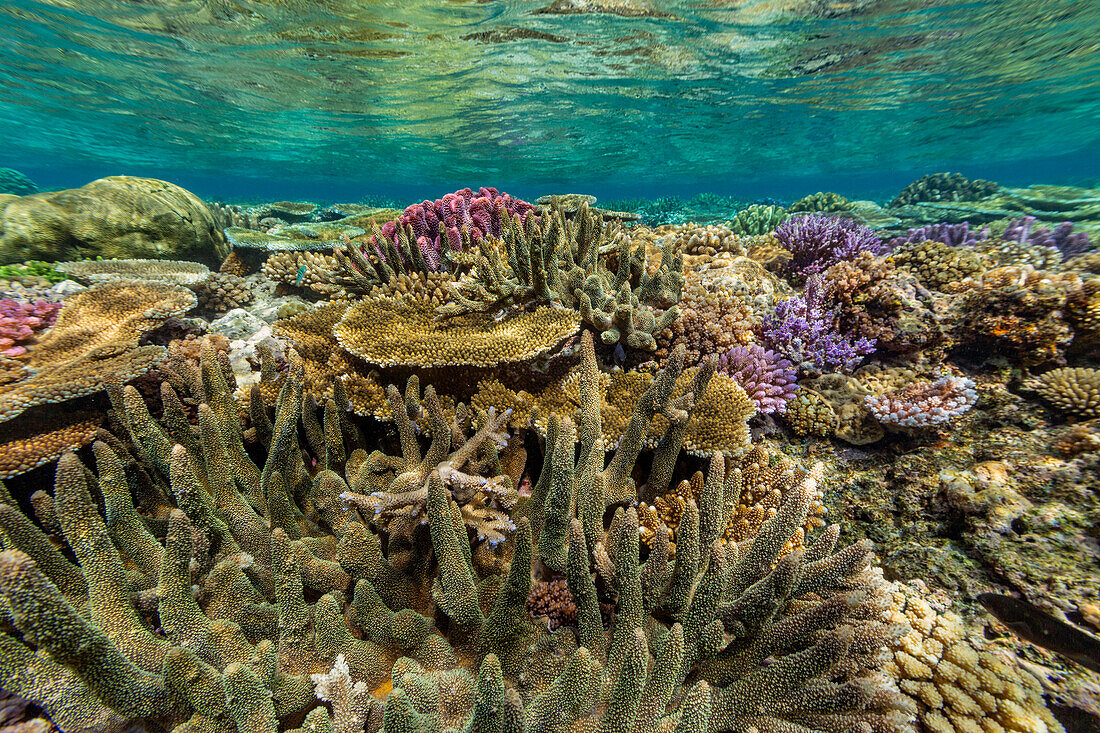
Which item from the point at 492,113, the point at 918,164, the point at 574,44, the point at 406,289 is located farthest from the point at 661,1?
the point at 918,164

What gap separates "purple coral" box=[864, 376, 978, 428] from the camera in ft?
11.1

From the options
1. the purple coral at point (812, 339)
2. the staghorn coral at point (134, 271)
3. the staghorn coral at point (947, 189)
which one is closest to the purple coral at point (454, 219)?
the staghorn coral at point (134, 271)

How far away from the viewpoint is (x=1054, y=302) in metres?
3.82

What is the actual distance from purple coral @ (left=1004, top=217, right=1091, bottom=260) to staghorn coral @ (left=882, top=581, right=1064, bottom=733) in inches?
351

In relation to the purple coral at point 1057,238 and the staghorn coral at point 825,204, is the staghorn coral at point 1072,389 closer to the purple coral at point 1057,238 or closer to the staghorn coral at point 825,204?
the purple coral at point 1057,238

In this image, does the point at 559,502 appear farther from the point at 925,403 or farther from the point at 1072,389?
the point at 1072,389

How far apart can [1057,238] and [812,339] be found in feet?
27.2

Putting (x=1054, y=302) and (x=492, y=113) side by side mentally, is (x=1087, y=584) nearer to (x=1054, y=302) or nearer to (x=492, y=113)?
(x=1054, y=302)

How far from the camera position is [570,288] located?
424cm

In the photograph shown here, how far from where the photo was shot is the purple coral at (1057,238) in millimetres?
7492

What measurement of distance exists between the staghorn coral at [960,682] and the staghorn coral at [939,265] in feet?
14.6

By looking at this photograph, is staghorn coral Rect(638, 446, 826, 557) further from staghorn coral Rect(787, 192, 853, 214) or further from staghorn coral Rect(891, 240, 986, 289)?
staghorn coral Rect(787, 192, 853, 214)

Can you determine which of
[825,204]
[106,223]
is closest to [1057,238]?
[825,204]

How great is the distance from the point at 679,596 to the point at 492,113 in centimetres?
3473
